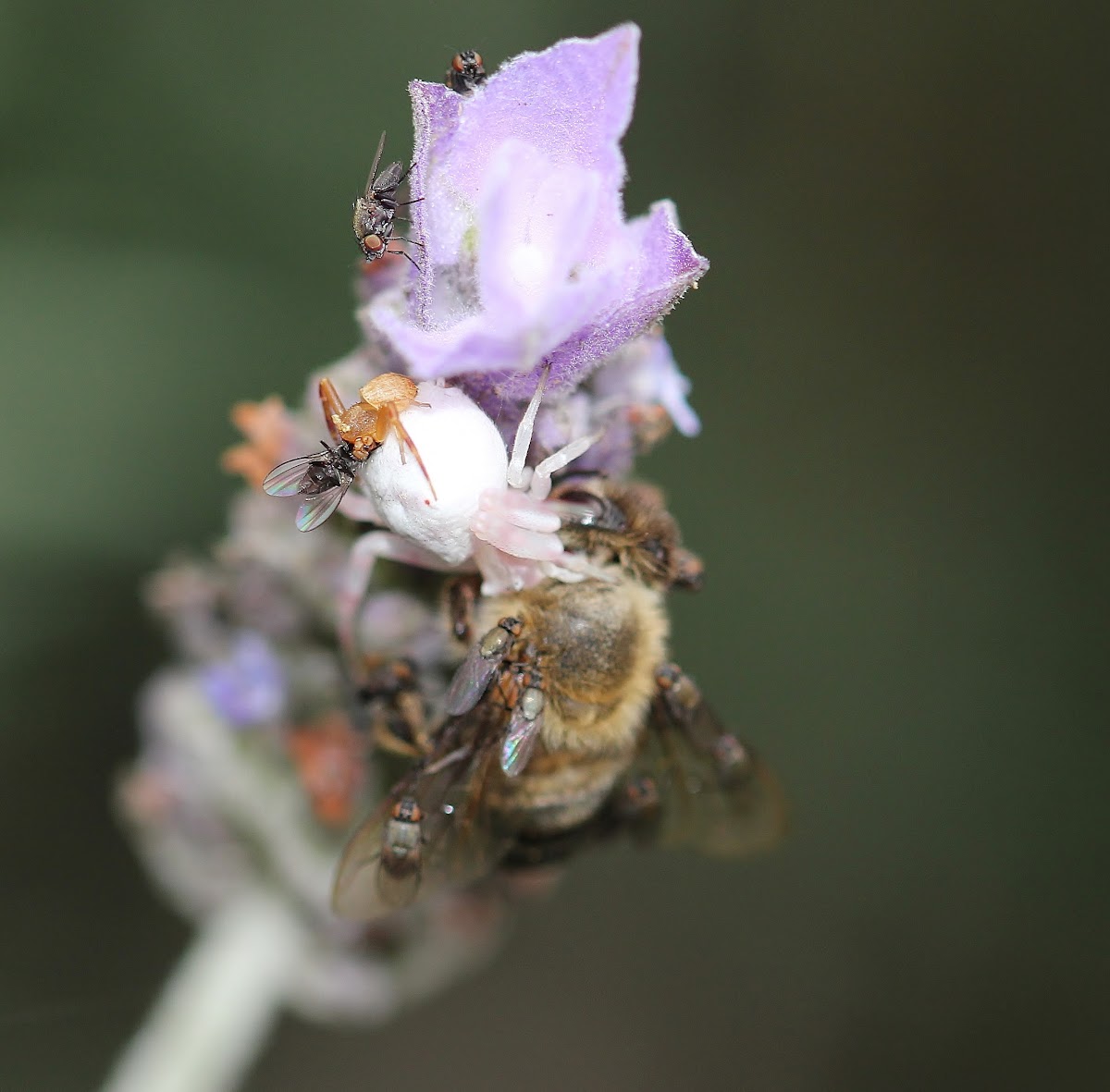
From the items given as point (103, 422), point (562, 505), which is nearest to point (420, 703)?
point (562, 505)

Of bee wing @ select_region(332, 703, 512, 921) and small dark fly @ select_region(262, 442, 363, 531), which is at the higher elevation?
small dark fly @ select_region(262, 442, 363, 531)

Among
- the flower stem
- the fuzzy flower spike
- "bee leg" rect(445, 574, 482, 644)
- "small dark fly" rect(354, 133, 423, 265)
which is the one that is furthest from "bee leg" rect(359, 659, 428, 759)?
the flower stem

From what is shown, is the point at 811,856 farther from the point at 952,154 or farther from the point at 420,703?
the point at 420,703

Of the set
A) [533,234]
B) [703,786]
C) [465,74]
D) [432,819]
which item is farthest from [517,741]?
[465,74]

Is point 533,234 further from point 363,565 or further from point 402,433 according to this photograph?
point 363,565

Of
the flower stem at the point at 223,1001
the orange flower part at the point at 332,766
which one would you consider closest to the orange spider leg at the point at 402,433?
the orange flower part at the point at 332,766

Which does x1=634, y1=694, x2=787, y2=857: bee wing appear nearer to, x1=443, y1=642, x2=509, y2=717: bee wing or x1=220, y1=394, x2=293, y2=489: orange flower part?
x1=443, y1=642, x2=509, y2=717: bee wing

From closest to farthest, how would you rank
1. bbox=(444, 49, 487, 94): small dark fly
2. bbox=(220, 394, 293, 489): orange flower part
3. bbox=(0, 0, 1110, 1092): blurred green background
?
bbox=(444, 49, 487, 94): small dark fly
bbox=(220, 394, 293, 489): orange flower part
bbox=(0, 0, 1110, 1092): blurred green background
